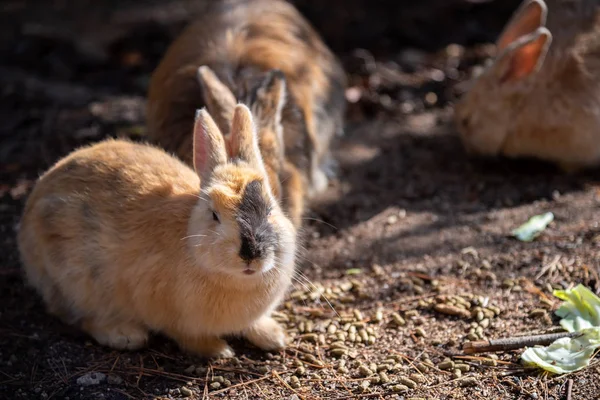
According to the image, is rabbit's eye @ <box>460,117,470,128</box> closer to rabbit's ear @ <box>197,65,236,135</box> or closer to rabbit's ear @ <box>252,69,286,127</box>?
rabbit's ear @ <box>252,69,286,127</box>

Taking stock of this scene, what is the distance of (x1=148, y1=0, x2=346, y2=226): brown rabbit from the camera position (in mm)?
4863

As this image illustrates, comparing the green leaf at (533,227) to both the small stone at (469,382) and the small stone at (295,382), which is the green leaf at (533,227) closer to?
the small stone at (469,382)

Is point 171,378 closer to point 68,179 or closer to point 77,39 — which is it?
point 68,179

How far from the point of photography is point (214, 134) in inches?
150

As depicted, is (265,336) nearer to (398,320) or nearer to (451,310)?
(398,320)

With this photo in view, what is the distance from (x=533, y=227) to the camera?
5.10 meters

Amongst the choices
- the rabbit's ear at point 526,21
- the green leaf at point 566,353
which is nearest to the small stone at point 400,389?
the green leaf at point 566,353

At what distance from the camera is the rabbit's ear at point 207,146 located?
380 cm

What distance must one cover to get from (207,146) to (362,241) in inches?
71.9

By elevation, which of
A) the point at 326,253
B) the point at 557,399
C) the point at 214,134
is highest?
the point at 214,134

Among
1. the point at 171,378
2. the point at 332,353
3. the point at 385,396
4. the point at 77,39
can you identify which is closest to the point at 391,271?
the point at 332,353

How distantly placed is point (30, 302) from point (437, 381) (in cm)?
241

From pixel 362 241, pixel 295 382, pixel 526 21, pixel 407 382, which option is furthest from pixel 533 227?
pixel 295 382

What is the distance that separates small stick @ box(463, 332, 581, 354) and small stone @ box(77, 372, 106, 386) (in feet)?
6.08
